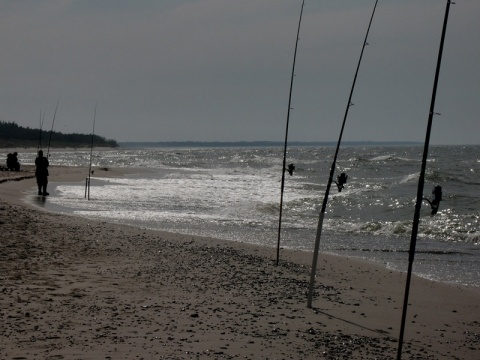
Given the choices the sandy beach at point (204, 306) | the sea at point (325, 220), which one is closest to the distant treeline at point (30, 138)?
the sea at point (325, 220)

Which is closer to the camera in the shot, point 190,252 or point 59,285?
point 59,285

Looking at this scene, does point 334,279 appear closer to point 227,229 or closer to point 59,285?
point 59,285

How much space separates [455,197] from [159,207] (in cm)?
1105

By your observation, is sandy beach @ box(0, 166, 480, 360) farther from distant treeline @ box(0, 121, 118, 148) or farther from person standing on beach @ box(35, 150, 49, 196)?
distant treeline @ box(0, 121, 118, 148)

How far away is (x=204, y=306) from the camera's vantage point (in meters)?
6.79

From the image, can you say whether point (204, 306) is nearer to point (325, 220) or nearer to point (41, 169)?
point (325, 220)

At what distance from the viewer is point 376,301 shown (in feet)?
26.0

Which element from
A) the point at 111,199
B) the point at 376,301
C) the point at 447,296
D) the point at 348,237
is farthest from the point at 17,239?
the point at 111,199

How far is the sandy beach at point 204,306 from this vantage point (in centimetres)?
548

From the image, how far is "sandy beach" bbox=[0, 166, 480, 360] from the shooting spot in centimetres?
548

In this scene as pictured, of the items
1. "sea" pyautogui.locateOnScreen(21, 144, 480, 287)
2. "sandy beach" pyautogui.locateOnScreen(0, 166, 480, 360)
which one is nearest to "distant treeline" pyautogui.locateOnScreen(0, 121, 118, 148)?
"sea" pyautogui.locateOnScreen(21, 144, 480, 287)

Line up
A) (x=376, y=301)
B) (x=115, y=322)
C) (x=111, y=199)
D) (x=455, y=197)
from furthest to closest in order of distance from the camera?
(x=455, y=197)
(x=111, y=199)
(x=376, y=301)
(x=115, y=322)

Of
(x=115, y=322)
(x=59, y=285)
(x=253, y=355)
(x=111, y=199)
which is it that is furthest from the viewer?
(x=111, y=199)

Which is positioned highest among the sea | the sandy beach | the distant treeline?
the sandy beach
